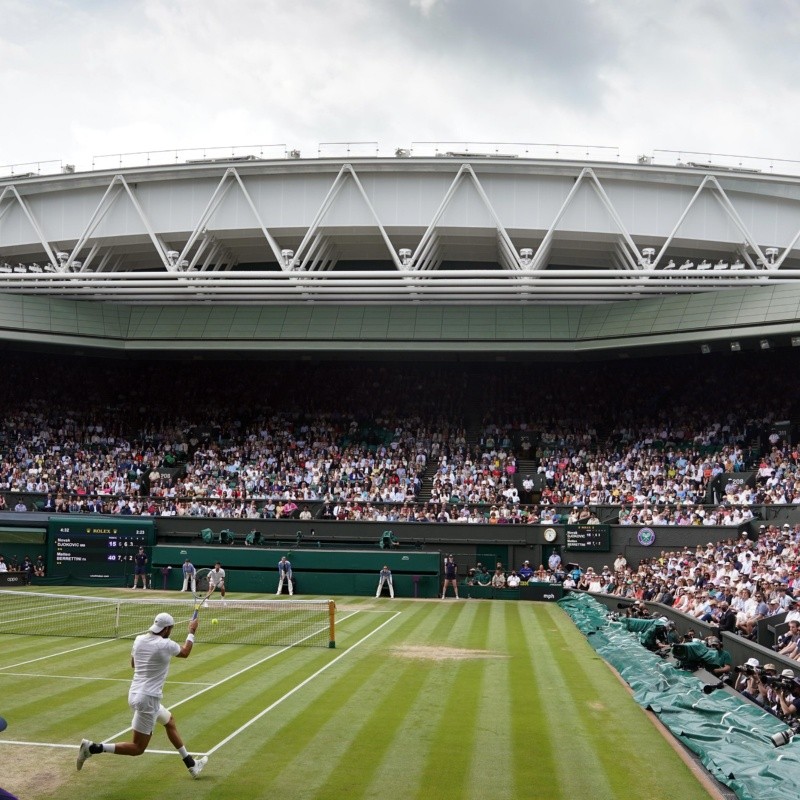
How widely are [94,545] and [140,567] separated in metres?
2.41

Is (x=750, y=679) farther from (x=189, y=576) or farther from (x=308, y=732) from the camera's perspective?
(x=189, y=576)

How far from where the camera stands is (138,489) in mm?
44875

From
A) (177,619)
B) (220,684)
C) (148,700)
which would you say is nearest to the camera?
(148,700)

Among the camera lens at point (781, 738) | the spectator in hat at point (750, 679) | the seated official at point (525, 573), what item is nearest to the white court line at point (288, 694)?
the camera lens at point (781, 738)

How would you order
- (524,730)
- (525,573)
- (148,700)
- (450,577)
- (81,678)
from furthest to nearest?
(525,573), (450,577), (81,678), (524,730), (148,700)

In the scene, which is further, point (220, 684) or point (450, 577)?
point (450, 577)

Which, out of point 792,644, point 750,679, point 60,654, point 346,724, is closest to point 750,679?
point 750,679

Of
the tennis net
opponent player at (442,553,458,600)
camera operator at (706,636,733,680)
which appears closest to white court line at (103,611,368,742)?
the tennis net

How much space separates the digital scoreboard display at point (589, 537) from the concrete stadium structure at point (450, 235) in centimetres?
1022

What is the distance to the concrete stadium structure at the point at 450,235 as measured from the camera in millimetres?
35750

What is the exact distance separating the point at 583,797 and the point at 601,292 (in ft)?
99.8

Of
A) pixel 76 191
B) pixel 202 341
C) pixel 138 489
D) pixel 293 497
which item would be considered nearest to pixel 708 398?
pixel 293 497

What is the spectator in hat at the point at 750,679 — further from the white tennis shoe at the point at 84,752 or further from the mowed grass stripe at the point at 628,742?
the white tennis shoe at the point at 84,752

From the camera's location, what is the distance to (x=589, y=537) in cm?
3722
